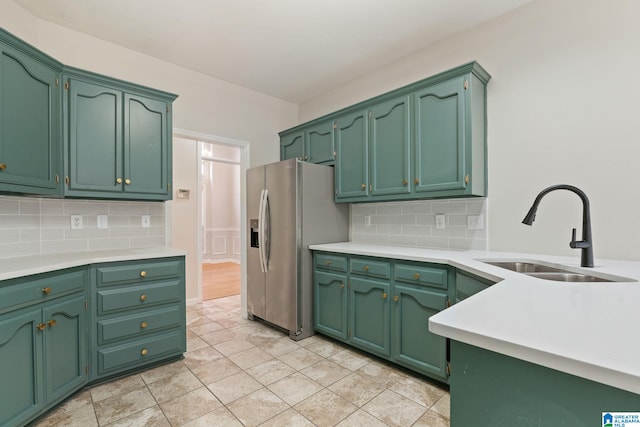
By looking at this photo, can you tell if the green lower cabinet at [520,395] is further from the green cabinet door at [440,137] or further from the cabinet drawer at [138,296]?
the cabinet drawer at [138,296]

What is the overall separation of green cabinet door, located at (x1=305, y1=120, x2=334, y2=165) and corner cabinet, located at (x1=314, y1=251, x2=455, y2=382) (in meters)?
1.04

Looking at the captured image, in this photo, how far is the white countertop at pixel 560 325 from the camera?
0.57m

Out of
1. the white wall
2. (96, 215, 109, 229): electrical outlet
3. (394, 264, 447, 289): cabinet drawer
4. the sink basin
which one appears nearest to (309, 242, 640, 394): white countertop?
the sink basin

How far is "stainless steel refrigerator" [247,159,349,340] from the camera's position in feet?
9.77

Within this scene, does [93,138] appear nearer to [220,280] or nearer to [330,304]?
[330,304]

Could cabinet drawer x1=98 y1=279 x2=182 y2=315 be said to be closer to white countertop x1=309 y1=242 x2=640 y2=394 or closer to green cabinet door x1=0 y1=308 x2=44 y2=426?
green cabinet door x1=0 y1=308 x2=44 y2=426

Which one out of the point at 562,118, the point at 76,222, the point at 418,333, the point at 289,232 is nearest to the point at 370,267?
the point at 418,333

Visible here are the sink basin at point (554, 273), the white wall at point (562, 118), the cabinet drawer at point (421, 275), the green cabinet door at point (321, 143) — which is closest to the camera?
the sink basin at point (554, 273)

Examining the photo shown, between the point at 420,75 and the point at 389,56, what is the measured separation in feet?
1.25

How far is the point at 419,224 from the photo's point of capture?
2.90 metres

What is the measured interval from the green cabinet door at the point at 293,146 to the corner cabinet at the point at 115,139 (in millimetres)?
1421

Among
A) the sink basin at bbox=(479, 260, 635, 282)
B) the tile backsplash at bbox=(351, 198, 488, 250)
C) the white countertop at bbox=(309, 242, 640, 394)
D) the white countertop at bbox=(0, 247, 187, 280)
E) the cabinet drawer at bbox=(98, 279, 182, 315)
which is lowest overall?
the cabinet drawer at bbox=(98, 279, 182, 315)

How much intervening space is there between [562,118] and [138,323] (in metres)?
3.36

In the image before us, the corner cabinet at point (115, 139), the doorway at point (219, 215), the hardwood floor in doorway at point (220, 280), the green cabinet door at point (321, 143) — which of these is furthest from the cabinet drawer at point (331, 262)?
the doorway at point (219, 215)
